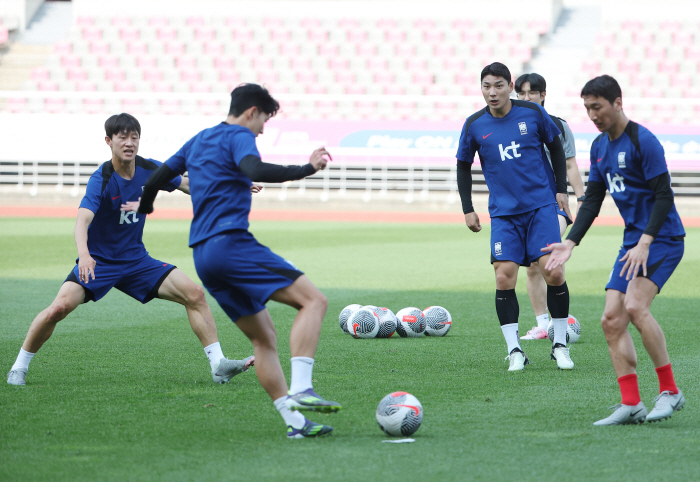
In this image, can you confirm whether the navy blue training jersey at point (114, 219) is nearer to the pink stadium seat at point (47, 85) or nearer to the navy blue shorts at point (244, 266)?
the navy blue shorts at point (244, 266)

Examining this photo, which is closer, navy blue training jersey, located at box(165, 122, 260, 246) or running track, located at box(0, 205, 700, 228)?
navy blue training jersey, located at box(165, 122, 260, 246)

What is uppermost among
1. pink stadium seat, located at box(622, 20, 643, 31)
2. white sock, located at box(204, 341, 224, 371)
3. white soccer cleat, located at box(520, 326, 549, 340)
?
pink stadium seat, located at box(622, 20, 643, 31)

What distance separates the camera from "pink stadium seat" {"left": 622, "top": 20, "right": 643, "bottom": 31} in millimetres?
31406

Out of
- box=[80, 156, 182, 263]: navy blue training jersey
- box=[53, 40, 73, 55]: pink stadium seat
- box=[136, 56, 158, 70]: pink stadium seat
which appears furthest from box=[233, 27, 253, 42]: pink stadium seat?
box=[80, 156, 182, 263]: navy blue training jersey

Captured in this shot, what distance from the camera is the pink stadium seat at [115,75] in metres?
31.3

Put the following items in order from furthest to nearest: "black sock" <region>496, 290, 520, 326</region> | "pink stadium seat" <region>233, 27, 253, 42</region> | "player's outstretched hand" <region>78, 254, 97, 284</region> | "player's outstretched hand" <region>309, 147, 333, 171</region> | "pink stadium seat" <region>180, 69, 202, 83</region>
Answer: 1. "pink stadium seat" <region>233, 27, 253, 42</region>
2. "pink stadium seat" <region>180, 69, 202, 83</region>
3. "black sock" <region>496, 290, 520, 326</region>
4. "player's outstretched hand" <region>78, 254, 97, 284</region>
5. "player's outstretched hand" <region>309, 147, 333, 171</region>

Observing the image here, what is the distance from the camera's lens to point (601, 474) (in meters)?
3.85

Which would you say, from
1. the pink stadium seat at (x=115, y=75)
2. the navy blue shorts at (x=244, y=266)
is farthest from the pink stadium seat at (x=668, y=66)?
the navy blue shorts at (x=244, y=266)

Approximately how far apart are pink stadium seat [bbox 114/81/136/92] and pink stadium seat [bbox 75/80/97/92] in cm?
76

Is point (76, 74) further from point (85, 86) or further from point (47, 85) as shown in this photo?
point (47, 85)

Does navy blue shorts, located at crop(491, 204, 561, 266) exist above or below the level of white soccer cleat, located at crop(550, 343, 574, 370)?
above

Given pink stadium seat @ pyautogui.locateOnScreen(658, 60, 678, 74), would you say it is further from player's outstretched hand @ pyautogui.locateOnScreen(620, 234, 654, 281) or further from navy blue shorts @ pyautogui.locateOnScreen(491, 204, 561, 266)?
player's outstretched hand @ pyautogui.locateOnScreen(620, 234, 654, 281)

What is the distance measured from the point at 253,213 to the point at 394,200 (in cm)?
429

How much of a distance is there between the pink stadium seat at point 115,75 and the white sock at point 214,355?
87.8 ft
